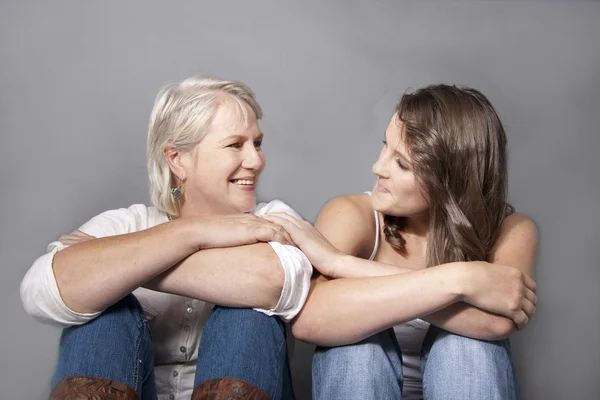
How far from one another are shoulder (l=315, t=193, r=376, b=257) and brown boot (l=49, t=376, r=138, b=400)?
24.9 inches

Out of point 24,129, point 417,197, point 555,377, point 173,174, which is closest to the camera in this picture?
point 417,197

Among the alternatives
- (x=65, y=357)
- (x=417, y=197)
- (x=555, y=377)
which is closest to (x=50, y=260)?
(x=65, y=357)

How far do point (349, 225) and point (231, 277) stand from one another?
1.39 ft

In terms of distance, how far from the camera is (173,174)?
85.5 inches

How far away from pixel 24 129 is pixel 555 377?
2.05 m

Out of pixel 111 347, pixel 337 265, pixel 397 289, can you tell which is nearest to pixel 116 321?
pixel 111 347

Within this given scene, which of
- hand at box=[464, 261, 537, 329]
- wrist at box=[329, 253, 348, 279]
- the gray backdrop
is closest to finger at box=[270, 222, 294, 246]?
wrist at box=[329, 253, 348, 279]

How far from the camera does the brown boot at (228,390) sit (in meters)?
1.59

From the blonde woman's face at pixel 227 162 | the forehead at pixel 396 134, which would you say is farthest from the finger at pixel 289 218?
the forehead at pixel 396 134

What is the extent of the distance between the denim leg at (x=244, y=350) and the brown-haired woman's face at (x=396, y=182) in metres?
0.44

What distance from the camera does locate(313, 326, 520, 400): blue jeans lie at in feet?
5.53

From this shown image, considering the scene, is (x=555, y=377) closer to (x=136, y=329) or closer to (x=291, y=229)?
(x=291, y=229)

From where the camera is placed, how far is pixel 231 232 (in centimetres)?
172

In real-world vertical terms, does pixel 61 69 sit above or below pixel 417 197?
above
